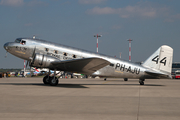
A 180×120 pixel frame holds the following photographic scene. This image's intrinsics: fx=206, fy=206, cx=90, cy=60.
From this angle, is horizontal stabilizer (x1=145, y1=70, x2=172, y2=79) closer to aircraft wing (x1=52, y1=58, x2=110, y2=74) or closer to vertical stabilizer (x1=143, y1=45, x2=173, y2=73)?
vertical stabilizer (x1=143, y1=45, x2=173, y2=73)

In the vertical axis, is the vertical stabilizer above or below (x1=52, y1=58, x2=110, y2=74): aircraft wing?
above

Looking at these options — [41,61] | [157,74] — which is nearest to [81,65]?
[41,61]

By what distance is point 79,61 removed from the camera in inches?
739

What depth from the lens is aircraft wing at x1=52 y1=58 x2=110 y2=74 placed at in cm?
1871

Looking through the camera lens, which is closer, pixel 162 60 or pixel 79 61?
pixel 79 61

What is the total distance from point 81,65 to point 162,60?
32.5 feet

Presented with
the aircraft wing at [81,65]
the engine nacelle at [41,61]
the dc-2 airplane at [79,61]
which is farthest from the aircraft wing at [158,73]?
the engine nacelle at [41,61]

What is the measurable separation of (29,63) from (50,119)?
15203mm

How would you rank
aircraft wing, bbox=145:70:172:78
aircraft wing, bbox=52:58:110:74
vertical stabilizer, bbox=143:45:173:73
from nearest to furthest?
1. aircraft wing, bbox=52:58:110:74
2. aircraft wing, bbox=145:70:172:78
3. vertical stabilizer, bbox=143:45:173:73

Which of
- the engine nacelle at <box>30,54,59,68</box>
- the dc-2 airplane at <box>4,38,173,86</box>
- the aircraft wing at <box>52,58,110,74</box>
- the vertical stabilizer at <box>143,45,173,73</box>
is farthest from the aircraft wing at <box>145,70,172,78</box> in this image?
the engine nacelle at <box>30,54,59,68</box>

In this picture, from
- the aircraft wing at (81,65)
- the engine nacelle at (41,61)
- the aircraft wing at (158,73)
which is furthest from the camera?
the aircraft wing at (158,73)

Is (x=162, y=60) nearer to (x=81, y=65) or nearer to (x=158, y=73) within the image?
(x=158, y=73)

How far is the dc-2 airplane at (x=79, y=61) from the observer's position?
19828mm

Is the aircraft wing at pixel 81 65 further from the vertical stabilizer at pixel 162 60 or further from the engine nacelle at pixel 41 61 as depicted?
the vertical stabilizer at pixel 162 60
